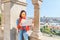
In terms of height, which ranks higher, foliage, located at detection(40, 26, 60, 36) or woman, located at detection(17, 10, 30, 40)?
woman, located at detection(17, 10, 30, 40)

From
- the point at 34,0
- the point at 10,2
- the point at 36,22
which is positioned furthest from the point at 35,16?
the point at 10,2

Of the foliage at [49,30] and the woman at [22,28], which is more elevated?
the woman at [22,28]

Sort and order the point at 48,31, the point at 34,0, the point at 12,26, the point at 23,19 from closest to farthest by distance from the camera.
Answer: the point at 23,19, the point at 12,26, the point at 34,0, the point at 48,31

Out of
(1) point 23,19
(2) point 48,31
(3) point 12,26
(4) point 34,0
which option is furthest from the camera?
(2) point 48,31

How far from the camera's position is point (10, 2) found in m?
3.15

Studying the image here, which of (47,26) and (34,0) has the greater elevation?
(34,0)

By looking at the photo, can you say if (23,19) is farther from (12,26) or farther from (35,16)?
(35,16)

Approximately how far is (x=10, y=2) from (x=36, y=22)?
105 centimetres

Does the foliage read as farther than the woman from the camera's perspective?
Yes

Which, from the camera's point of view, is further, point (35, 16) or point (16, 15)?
point (35, 16)

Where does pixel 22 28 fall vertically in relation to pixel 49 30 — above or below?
above

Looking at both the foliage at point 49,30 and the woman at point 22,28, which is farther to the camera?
the foliage at point 49,30

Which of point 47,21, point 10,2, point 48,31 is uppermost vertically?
point 10,2

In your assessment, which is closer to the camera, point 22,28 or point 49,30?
point 22,28
